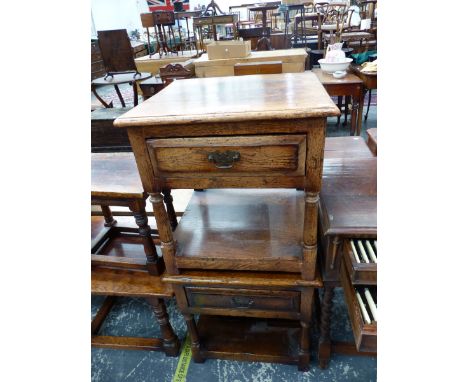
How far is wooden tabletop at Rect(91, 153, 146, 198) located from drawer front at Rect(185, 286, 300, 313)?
38 centimetres

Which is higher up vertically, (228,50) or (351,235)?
(228,50)

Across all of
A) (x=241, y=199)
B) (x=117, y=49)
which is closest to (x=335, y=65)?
(x=241, y=199)

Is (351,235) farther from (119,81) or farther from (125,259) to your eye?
(119,81)

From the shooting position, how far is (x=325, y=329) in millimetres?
1132

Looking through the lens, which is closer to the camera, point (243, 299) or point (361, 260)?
point (361, 260)

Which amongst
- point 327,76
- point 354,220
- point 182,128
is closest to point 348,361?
point 354,220

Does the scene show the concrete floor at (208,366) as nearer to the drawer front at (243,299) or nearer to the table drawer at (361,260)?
A: the drawer front at (243,299)

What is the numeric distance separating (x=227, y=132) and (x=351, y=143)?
2.42 feet

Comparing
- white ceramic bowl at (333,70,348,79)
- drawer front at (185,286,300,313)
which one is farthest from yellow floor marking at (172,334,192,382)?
white ceramic bowl at (333,70,348,79)

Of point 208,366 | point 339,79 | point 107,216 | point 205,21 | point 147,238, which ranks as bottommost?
point 208,366

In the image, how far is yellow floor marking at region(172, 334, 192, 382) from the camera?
48.1 inches

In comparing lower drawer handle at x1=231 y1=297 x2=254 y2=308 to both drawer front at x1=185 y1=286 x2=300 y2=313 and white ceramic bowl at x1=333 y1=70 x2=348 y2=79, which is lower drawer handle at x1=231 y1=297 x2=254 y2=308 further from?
white ceramic bowl at x1=333 y1=70 x2=348 y2=79

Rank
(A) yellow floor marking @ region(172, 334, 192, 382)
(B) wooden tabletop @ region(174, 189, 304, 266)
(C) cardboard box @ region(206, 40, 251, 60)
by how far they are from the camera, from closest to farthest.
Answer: (B) wooden tabletop @ region(174, 189, 304, 266), (A) yellow floor marking @ region(172, 334, 192, 382), (C) cardboard box @ region(206, 40, 251, 60)

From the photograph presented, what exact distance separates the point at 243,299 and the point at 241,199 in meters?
0.39
